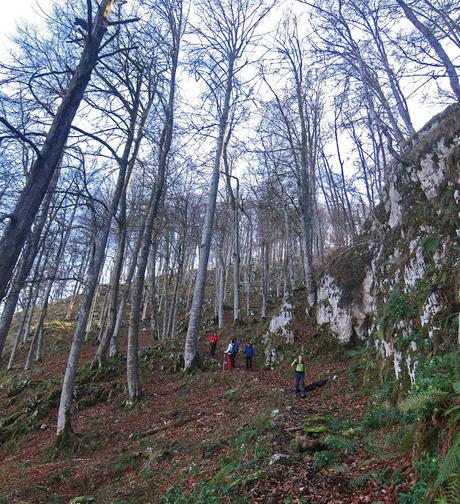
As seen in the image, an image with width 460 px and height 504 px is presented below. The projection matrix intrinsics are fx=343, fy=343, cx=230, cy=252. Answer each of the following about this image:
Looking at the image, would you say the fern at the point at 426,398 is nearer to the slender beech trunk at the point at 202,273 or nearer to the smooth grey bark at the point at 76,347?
the smooth grey bark at the point at 76,347

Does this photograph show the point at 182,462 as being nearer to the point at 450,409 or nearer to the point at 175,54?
the point at 450,409

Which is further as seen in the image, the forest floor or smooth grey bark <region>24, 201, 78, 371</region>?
smooth grey bark <region>24, 201, 78, 371</region>

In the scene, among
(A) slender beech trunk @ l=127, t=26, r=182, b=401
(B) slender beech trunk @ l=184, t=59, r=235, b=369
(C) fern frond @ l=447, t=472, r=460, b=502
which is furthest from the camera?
(B) slender beech trunk @ l=184, t=59, r=235, b=369

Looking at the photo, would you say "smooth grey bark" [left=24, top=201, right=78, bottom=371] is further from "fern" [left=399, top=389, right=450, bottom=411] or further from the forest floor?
"fern" [left=399, top=389, right=450, bottom=411]

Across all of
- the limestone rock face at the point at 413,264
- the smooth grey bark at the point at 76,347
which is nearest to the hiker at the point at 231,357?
the limestone rock face at the point at 413,264

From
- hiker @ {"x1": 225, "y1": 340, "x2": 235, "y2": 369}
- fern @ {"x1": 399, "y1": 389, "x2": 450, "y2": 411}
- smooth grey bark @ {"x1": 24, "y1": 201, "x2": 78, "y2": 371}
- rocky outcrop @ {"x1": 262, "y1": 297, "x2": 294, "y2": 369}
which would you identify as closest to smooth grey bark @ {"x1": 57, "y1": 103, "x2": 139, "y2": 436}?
hiker @ {"x1": 225, "y1": 340, "x2": 235, "y2": 369}

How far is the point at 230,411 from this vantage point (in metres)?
8.84

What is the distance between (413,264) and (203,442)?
593 cm

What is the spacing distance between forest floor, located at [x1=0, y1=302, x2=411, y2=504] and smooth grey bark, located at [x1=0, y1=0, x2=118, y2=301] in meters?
4.17

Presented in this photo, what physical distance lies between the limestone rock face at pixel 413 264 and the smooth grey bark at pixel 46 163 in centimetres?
629

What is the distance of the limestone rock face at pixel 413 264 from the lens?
620 centimetres

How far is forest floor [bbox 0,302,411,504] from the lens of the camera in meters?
4.56

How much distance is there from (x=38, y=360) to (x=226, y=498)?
789 inches

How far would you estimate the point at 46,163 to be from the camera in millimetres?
4465
